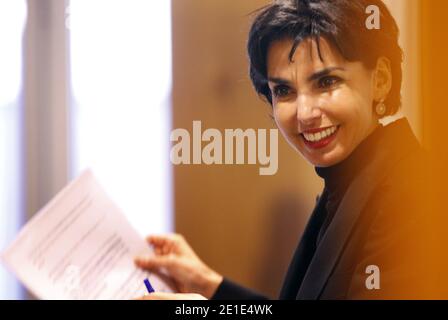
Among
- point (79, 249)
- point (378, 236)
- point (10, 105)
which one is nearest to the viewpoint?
point (378, 236)

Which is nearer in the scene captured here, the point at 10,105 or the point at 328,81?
the point at 328,81

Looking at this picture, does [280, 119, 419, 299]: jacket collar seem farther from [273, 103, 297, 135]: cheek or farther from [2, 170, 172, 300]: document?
[2, 170, 172, 300]: document

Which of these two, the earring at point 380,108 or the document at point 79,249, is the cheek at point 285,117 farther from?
the document at point 79,249

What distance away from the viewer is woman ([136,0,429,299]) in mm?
842

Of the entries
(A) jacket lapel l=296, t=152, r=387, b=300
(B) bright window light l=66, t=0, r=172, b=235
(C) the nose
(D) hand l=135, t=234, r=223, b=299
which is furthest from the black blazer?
(B) bright window light l=66, t=0, r=172, b=235

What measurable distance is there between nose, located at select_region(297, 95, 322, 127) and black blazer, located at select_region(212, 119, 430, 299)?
101mm

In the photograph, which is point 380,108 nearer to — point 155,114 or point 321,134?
point 321,134

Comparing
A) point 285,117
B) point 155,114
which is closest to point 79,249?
point 155,114

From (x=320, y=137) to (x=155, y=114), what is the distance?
31 centimetres

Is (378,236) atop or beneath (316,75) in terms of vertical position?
beneath

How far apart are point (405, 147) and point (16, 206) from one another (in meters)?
0.71

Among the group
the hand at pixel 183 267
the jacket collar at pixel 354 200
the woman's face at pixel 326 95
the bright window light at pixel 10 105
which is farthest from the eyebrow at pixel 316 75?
the bright window light at pixel 10 105

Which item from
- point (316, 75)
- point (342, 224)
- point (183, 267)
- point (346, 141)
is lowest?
point (183, 267)

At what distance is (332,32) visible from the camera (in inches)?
34.2
